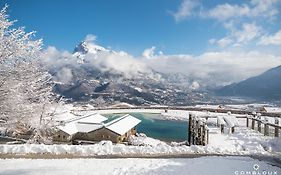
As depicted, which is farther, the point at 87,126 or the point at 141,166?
the point at 87,126

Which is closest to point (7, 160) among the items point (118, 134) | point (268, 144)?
point (268, 144)

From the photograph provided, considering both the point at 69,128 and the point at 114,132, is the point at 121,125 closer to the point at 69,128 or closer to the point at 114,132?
the point at 114,132

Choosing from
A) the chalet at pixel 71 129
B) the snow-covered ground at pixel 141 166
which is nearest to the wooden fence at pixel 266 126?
the snow-covered ground at pixel 141 166

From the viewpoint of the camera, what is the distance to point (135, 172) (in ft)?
49.4

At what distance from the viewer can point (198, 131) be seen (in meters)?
25.2

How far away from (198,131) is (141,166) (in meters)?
10.1

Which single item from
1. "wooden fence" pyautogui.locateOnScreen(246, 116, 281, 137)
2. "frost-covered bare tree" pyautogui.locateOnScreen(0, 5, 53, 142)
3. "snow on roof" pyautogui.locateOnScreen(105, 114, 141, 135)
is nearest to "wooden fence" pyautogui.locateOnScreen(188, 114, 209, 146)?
"wooden fence" pyautogui.locateOnScreen(246, 116, 281, 137)

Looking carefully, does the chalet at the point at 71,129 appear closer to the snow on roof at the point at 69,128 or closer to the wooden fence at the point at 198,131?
the snow on roof at the point at 69,128

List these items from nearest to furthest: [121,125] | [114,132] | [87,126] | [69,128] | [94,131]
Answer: [114,132], [69,128], [94,131], [87,126], [121,125]

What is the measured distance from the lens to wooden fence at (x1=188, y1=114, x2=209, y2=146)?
23938 mm

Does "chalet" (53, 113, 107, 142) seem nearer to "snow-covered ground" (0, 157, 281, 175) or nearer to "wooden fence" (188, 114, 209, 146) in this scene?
"wooden fence" (188, 114, 209, 146)

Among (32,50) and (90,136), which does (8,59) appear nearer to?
(32,50)

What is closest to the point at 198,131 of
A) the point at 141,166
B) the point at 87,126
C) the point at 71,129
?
the point at 141,166

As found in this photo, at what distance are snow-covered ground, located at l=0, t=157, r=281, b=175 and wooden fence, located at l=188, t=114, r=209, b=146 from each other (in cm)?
585
